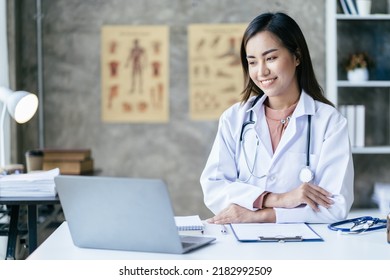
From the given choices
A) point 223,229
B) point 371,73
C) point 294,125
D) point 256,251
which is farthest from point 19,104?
point 371,73

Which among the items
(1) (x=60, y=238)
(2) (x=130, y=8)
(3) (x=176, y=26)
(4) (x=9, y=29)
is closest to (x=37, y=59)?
(4) (x=9, y=29)

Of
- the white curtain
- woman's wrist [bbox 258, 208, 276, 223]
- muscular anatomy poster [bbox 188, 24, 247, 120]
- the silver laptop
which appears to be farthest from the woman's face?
the white curtain

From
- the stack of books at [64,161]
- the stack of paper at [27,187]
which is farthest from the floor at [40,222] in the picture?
the stack of paper at [27,187]

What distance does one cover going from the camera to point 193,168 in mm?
3602

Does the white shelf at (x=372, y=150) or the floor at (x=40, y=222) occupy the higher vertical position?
the white shelf at (x=372, y=150)

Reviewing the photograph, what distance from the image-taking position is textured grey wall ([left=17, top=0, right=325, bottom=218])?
11.6 ft

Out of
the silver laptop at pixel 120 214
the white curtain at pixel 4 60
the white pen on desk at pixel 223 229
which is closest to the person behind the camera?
the silver laptop at pixel 120 214

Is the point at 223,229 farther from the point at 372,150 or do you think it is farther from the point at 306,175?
the point at 372,150

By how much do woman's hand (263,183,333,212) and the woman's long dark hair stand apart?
1.23 ft

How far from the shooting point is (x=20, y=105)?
2.52m

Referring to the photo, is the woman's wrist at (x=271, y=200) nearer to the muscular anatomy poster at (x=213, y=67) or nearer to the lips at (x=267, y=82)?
the lips at (x=267, y=82)

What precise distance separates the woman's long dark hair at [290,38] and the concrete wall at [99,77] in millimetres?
1511

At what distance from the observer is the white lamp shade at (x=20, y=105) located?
250 centimetres

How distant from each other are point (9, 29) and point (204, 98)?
1195 millimetres
